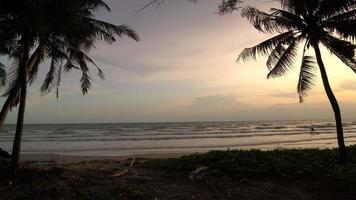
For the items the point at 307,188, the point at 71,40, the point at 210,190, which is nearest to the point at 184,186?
the point at 210,190

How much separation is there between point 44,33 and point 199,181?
17.6ft

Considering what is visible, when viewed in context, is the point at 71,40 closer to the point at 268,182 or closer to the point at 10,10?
the point at 10,10

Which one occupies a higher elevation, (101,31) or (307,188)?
(101,31)

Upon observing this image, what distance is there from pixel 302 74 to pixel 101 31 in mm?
7251

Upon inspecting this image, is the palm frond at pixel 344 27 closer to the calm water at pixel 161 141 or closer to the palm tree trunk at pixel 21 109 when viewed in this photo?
the palm tree trunk at pixel 21 109

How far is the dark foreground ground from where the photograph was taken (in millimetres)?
8844

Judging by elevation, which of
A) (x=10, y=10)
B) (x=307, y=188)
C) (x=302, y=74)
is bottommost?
(x=307, y=188)

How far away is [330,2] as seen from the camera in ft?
37.6

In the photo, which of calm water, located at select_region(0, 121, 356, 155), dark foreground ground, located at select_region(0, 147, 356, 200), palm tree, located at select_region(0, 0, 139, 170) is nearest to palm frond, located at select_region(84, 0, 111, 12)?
palm tree, located at select_region(0, 0, 139, 170)

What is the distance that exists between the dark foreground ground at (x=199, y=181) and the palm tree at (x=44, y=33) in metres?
1.75

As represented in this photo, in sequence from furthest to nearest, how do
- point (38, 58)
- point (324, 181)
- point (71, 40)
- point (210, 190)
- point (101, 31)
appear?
point (38, 58)
point (101, 31)
point (71, 40)
point (324, 181)
point (210, 190)

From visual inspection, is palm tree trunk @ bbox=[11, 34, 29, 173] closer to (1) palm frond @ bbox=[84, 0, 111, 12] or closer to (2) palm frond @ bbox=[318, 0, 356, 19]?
(1) palm frond @ bbox=[84, 0, 111, 12]

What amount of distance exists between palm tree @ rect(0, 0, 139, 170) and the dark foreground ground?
1746 mm

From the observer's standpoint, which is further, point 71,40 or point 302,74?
point 302,74
